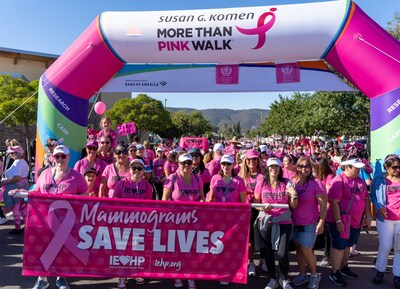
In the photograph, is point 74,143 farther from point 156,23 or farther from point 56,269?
point 56,269

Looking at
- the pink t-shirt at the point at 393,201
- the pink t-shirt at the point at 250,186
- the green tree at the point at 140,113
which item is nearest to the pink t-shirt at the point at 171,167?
the pink t-shirt at the point at 250,186

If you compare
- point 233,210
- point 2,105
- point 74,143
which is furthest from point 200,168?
point 2,105

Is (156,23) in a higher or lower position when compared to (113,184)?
higher

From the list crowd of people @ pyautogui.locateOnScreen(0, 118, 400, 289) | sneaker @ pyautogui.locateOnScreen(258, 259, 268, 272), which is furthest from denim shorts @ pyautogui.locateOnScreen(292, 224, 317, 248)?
sneaker @ pyautogui.locateOnScreen(258, 259, 268, 272)

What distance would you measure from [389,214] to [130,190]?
10.9 ft

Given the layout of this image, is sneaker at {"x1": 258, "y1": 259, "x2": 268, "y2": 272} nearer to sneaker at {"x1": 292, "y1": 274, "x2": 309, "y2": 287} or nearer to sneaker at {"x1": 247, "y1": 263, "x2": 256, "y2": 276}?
sneaker at {"x1": 247, "y1": 263, "x2": 256, "y2": 276}

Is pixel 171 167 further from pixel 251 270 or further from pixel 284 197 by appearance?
A: pixel 284 197

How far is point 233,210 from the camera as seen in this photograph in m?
Result: 4.11

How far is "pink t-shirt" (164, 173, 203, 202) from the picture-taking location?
4457mm

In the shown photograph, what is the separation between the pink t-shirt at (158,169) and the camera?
7783 mm

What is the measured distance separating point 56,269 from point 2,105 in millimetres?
15538

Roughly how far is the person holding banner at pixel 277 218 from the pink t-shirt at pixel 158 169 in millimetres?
3774

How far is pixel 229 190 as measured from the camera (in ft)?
14.9

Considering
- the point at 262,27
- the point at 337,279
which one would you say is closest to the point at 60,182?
the point at 337,279
